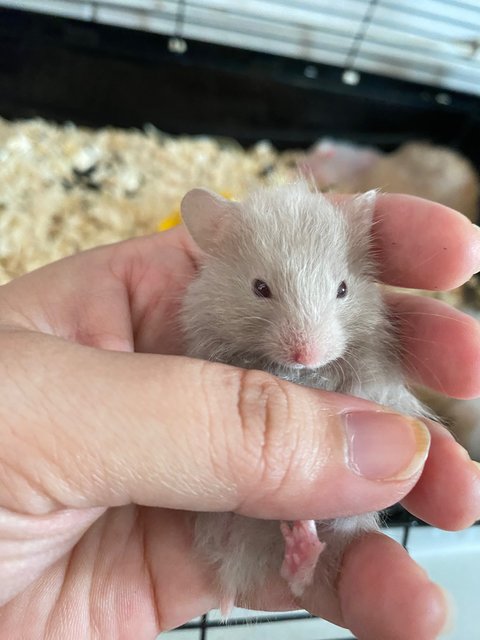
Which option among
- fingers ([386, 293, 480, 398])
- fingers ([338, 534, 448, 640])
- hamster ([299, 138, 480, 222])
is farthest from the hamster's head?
hamster ([299, 138, 480, 222])

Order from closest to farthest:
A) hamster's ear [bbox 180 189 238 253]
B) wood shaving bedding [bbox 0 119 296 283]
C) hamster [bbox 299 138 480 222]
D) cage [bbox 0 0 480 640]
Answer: hamster's ear [bbox 180 189 238 253], wood shaving bedding [bbox 0 119 296 283], cage [bbox 0 0 480 640], hamster [bbox 299 138 480 222]

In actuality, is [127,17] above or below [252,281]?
above

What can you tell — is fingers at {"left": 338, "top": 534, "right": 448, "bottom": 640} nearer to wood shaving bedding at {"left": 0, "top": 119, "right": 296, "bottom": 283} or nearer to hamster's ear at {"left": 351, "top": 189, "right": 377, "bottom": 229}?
hamster's ear at {"left": 351, "top": 189, "right": 377, "bottom": 229}

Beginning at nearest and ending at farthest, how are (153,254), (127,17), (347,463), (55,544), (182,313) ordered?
(347,463) → (55,544) → (182,313) → (153,254) → (127,17)

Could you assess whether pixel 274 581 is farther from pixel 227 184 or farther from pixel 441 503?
pixel 227 184

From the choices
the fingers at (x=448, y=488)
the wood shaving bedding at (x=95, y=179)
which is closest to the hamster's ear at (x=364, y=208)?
the fingers at (x=448, y=488)

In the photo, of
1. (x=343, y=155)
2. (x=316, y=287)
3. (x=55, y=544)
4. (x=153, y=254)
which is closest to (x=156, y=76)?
(x=343, y=155)

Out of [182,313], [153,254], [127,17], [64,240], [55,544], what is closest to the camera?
[55,544]
